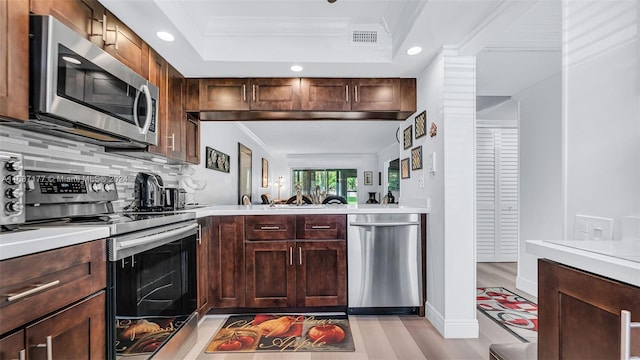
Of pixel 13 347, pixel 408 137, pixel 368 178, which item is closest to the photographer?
pixel 13 347

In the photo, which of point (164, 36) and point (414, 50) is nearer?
point (164, 36)

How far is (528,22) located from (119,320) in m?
3.33

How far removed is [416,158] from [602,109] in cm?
188

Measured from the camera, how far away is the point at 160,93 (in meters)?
2.43

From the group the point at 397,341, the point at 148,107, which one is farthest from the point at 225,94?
the point at 397,341

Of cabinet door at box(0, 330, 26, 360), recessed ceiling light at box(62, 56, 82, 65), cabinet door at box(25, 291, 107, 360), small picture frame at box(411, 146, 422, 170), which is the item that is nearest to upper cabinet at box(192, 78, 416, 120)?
small picture frame at box(411, 146, 422, 170)

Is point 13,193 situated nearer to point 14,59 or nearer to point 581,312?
point 14,59

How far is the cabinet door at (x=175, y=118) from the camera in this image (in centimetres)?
257

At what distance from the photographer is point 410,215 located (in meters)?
2.66

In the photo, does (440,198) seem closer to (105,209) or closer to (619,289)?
(619,289)

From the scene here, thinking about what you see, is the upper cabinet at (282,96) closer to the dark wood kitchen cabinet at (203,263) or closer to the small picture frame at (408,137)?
the small picture frame at (408,137)

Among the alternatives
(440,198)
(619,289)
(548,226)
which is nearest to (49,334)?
(619,289)

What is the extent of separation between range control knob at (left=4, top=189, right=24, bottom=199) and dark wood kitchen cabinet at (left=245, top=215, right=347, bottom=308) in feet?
5.33

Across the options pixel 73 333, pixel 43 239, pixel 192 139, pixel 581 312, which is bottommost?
pixel 73 333
